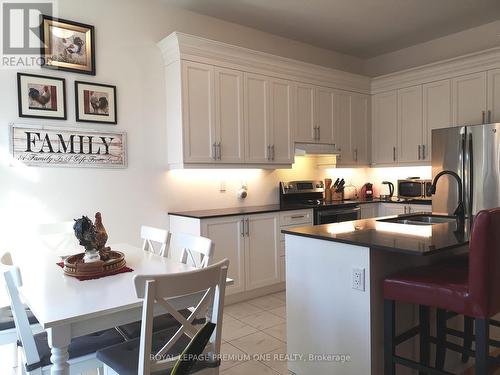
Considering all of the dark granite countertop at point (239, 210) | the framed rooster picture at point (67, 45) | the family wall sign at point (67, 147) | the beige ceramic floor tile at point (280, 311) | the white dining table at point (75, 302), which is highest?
the framed rooster picture at point (67, 45)

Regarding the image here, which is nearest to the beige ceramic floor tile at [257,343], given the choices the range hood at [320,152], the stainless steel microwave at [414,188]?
the range hood at [320,152]

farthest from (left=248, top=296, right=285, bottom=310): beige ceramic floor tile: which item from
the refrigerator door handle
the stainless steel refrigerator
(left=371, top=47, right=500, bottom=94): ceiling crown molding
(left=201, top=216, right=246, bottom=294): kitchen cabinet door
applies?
(left=371, top=47, right=500, bottom=94): ceiling crown molding

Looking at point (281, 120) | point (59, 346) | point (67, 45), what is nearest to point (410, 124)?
point (281, 120)

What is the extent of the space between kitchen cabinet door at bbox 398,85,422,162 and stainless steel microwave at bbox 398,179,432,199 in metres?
0.29

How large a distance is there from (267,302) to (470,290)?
2309 millimetres

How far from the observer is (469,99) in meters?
4.22

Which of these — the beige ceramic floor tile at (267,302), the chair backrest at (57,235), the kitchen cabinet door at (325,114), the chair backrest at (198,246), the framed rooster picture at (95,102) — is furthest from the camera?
the kitchen cabinet door at (325,114)

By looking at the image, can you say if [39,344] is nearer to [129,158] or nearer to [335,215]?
[129,158]

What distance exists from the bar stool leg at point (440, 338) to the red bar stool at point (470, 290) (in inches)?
12.9

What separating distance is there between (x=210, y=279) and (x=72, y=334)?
54cm

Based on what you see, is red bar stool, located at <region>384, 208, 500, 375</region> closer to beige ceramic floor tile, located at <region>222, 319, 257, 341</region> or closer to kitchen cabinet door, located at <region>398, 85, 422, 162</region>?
beige ceramic floor tile, located at <region>222, 319, 257, 341</region>

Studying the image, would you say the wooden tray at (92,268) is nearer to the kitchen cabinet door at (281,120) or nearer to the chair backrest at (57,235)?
the chair backrest at (57,235)

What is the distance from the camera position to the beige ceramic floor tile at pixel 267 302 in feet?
11.6

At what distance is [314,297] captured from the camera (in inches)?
84.8
